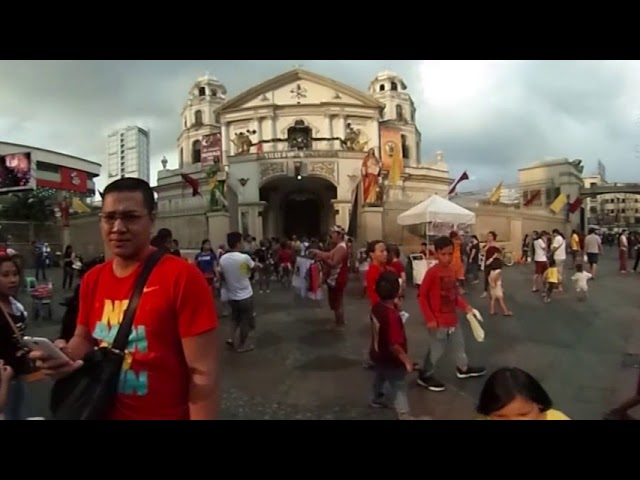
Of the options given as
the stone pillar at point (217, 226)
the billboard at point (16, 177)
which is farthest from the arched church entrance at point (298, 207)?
the billboard at point (16, 177)

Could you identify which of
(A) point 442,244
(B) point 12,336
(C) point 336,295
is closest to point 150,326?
(B) point 12,336

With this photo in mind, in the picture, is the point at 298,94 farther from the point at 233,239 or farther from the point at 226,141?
the point at 233,239

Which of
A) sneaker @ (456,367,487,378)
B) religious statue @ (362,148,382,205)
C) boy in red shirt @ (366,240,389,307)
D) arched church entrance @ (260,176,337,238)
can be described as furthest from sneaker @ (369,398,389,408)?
arched church entrance @ (260,176,337,238)

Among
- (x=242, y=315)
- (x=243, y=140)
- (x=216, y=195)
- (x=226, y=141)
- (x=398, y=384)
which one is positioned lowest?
(x=398, y=384)

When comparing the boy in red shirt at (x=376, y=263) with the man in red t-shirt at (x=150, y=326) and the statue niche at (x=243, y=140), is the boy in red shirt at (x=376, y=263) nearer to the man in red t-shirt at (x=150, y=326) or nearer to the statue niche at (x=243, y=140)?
the man in red t-shirt at (x=150, y=326)

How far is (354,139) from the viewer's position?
3177 cm

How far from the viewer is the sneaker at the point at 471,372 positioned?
4.84 metres

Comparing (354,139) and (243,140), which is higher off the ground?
(243,140)

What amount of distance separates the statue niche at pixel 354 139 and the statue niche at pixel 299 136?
Result: 2.27 meters

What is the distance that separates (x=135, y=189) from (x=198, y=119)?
57038mm

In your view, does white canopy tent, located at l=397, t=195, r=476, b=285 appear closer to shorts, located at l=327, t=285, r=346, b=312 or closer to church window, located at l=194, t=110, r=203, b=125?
shorts, located at l=327, t=285, r=346, b=312

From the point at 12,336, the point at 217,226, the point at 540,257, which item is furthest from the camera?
the point at 217,226
